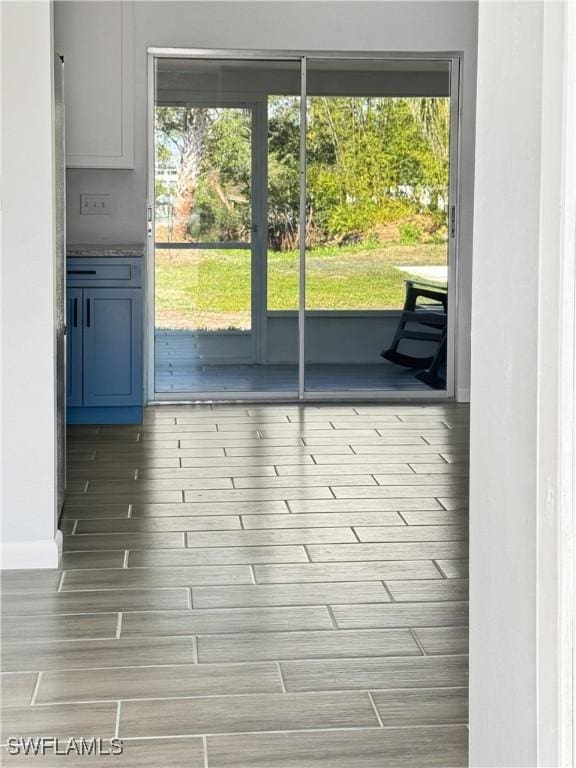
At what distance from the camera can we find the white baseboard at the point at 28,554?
11.9 ft

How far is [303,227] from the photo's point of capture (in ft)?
24.0

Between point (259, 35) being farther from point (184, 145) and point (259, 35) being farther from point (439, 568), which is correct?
point (439, 568)

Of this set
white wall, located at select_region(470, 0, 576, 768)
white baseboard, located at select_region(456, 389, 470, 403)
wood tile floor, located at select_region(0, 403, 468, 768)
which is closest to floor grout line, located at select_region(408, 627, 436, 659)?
wood tile floor, located at select_region(0, 403, 468, 768)

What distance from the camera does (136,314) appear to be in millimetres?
6551

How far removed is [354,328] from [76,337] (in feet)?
6.31

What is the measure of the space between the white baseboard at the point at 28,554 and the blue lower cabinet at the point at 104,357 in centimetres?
285

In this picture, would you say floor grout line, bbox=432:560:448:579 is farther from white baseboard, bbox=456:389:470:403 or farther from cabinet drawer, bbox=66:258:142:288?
white baseboard, bbox=456:389:470:403

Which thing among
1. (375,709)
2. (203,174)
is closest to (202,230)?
(203,174)

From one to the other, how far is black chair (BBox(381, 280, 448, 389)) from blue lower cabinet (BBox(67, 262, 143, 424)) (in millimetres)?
1814

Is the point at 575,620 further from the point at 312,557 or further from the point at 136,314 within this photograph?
the point at 136,314

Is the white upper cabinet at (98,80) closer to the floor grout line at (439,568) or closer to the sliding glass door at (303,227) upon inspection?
the sliding glass door at (303,227)

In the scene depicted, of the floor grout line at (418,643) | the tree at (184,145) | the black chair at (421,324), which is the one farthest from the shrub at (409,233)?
the floor grout line at (418,643)

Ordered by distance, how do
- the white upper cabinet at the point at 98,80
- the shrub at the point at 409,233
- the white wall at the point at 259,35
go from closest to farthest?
the white upper cabinet at the point at 98,80, the white wall at the point at 259,35, the shrub at the point at 409,233

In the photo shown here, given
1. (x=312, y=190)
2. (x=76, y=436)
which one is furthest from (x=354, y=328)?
(x=76, y=436)
